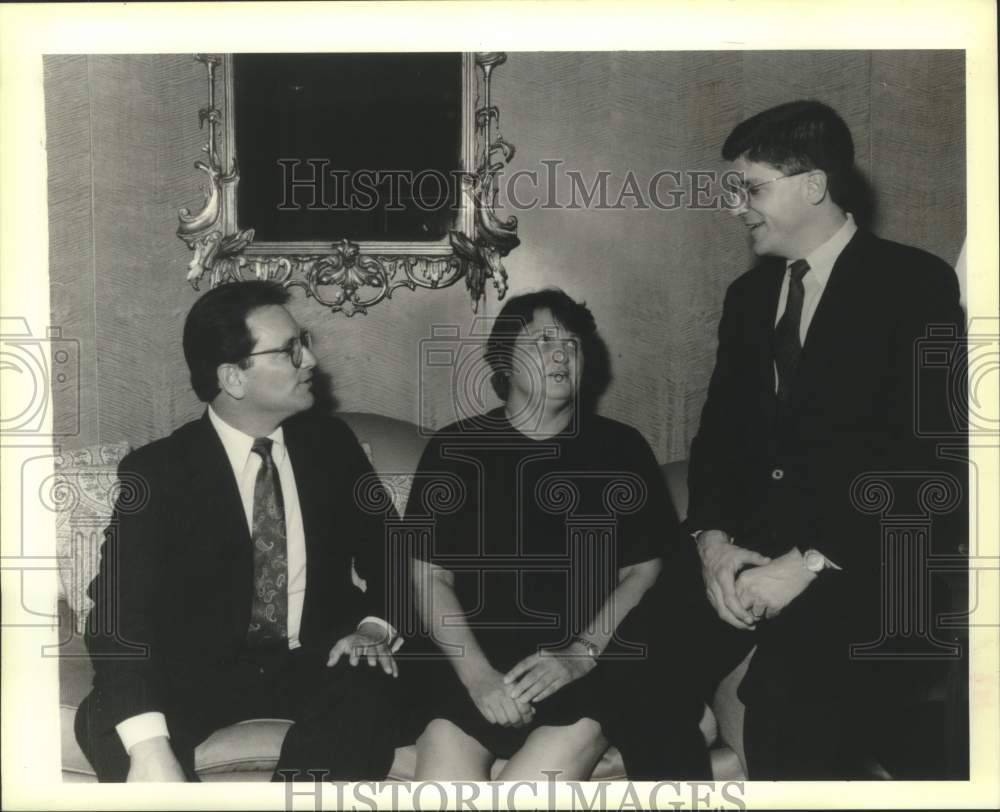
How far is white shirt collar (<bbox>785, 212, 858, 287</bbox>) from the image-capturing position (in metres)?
3.03

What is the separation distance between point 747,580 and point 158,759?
1.79 metres

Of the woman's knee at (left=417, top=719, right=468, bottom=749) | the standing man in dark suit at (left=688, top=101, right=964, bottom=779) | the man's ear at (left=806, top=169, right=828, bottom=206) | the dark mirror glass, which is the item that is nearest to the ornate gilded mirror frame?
the dark mirror glass

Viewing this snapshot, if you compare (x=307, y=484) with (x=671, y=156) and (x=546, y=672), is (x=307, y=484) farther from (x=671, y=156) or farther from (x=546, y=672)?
(x=671, y=156)

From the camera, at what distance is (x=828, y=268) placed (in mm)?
3031

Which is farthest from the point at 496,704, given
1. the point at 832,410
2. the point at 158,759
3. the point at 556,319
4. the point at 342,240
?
the point at 342,240

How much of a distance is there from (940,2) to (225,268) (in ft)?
7.52

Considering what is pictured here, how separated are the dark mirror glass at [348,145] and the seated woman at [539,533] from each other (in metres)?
0.47

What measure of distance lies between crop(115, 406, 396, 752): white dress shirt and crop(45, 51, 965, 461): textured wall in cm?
17

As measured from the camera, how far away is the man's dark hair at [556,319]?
3.07 metres

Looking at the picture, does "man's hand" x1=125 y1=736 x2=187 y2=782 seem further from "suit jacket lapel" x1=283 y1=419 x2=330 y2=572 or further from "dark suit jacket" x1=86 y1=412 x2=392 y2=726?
"suit jacket lapel" x1=283 y1=419 x2=330 y2=572

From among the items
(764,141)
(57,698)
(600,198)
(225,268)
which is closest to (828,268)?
(764,141)

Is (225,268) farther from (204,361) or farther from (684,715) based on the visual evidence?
(684,715)

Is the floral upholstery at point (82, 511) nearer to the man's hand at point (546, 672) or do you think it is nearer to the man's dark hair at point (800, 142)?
the man's hand at point (546, 672)

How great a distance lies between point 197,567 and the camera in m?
3.02
